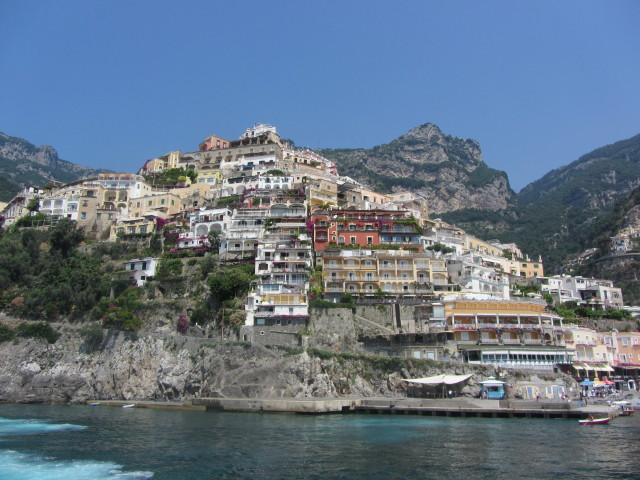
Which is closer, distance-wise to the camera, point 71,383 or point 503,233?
point 71,383

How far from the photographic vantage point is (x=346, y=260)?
64188 mm

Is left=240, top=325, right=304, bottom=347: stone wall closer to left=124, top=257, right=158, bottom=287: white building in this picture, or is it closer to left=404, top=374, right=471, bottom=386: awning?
Answer: left=404, top=374, right=471, bottom=386: awning

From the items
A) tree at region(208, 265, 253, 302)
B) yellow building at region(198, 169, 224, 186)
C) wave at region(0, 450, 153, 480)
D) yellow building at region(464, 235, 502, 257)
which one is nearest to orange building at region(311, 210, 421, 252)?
tree at region(208, 265, 253, 302)

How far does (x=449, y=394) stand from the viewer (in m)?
51.0

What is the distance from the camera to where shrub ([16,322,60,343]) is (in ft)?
198

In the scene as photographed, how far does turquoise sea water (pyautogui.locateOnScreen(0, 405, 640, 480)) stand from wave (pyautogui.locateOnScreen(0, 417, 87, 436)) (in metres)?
0.07

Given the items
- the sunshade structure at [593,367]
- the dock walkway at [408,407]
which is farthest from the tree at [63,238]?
the sunshade structure at [593,367]

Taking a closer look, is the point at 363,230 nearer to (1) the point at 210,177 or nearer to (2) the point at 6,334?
(1) the point at 210,177

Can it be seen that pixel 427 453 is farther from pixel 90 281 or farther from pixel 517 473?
pixel 90 281

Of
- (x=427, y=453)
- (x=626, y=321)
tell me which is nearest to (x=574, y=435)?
(x=427, y=453)

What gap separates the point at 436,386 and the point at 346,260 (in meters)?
18.5

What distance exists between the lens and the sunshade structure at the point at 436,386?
50.5 metres

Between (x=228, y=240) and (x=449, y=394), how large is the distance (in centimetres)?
3184

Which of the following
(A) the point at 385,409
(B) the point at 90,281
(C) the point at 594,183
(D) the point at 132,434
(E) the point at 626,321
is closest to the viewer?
(D) the point at 132,434
